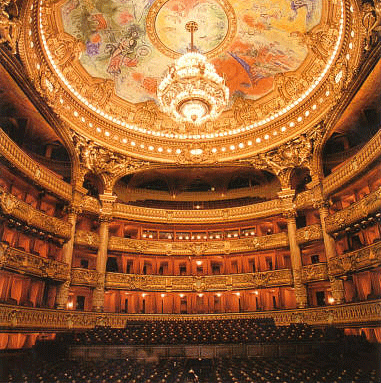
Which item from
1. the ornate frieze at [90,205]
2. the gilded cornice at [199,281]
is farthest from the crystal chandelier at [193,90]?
the gilded cornice at [199,281]

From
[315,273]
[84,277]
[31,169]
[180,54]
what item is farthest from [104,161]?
[315,273]

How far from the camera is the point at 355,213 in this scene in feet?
53.9

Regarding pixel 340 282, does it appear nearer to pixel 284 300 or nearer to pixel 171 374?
pixel 284 300

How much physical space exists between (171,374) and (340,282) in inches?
438

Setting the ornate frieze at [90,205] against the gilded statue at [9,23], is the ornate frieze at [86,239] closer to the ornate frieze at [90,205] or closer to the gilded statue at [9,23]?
the ornate frieze at [90,205]

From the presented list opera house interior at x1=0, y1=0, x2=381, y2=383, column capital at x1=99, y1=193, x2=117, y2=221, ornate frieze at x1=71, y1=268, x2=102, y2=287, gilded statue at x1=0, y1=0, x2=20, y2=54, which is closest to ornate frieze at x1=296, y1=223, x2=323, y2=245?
opera house interior at x1=0, y1=0, x2=381, y2=383

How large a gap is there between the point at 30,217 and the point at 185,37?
1279cm

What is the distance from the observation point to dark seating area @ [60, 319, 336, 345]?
14836 mm

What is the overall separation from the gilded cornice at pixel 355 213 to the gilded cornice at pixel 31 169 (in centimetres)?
1468

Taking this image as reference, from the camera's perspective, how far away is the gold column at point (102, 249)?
19.3 meters

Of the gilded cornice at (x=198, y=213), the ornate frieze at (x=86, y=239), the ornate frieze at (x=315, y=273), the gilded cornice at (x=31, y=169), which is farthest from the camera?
the gilded cornice at (x=198, y=213)

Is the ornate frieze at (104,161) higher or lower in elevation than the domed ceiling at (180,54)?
lower

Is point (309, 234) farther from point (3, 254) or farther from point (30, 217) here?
point (3, 254)

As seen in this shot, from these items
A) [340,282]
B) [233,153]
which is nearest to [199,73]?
[233,153]
